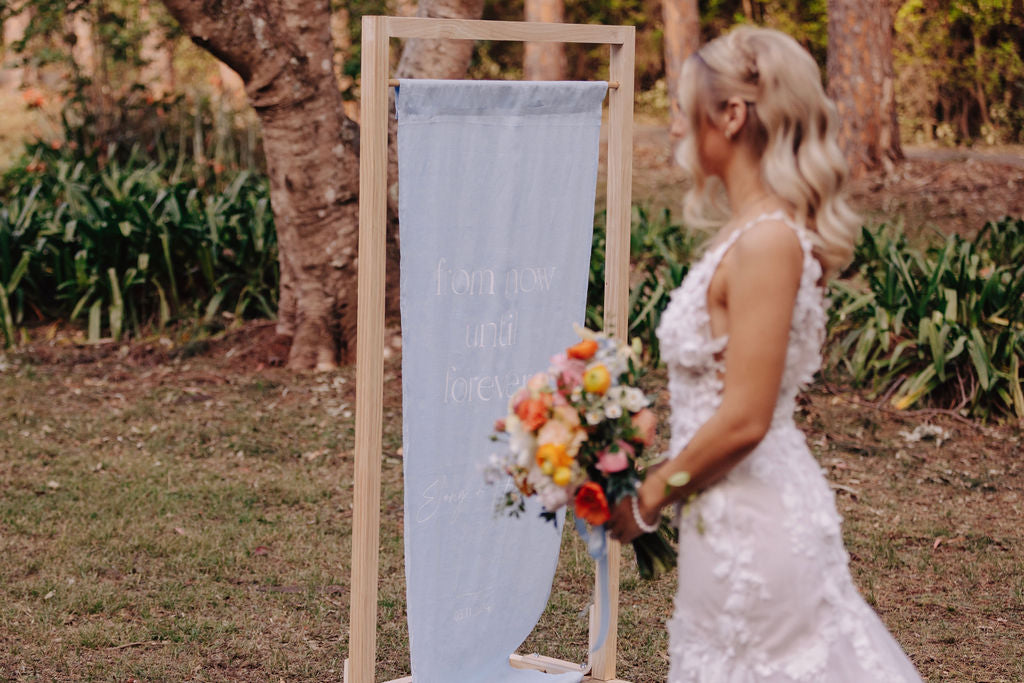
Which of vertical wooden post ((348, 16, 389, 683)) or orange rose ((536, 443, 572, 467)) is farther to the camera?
vertical wooden post ((348, 16, 389, 683))

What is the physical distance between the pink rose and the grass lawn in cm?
181

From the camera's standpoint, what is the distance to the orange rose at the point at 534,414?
200cm

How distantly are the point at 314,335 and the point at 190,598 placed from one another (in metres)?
2.92

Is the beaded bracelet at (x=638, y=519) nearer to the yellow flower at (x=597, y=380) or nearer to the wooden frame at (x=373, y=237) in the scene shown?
the yellow flower at (x=597, y=380)

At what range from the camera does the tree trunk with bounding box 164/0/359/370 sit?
Answer: 6156 millimetres

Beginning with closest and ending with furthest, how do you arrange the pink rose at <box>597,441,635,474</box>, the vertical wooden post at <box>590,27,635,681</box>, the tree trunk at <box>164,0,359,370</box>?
the pink rose at <box>597,441,635,474</box>
the vertical wooden post at <box>590,27,635,681</box>
the tree trunk at <box>164,0,359,370</box>

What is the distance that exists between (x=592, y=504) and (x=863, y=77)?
10.1m

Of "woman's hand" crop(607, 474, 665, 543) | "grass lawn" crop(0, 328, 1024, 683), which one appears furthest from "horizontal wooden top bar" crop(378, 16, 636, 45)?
"grass lawn" crop(0, 328, 1024, 683)

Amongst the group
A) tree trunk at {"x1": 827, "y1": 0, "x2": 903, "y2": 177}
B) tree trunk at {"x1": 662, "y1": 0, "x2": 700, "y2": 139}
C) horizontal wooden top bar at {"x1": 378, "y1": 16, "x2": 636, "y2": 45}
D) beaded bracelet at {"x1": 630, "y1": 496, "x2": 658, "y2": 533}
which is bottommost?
beaded bracelet at {"x1": 630, "y1": 496, "x2": 658, "y2": 533}

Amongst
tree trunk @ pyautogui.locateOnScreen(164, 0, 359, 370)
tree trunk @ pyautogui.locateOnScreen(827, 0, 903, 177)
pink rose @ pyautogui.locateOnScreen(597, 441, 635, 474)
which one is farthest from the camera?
tree trunk @ pyautogui.locateOnScreen(827, 0, 903, 177)

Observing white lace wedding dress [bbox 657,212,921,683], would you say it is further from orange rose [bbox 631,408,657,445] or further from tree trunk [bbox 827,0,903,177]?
tree trunk [bbox 827,0,903,177]

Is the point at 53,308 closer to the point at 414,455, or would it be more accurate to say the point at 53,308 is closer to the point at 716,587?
the point at 414,455

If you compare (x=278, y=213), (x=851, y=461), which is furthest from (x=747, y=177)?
(x=278, y=213)

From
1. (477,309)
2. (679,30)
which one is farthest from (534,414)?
(679,30)
